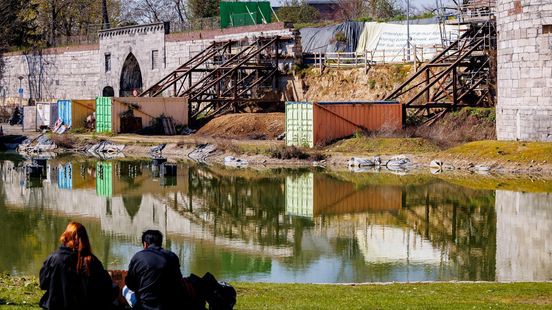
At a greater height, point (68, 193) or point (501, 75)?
point (501, 75)

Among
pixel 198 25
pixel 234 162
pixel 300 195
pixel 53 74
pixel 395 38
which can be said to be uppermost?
pixel 198 25

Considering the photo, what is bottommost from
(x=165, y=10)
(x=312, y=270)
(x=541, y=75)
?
(x=312, y=270)

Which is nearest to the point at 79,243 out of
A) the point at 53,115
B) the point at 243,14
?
the point at 53,115

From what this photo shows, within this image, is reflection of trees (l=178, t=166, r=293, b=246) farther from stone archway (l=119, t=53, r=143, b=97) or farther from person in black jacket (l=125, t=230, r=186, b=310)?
stone archway (l=119, t=53, r=143, b=97)

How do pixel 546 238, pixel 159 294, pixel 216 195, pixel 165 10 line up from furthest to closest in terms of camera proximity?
pixel 165 10
pixel 216 195
pixel 546 238
pixel 159 294

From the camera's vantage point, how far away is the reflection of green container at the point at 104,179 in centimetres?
3434

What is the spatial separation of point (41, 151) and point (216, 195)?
804 inches

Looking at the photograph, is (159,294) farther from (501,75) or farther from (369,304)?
(501,75)

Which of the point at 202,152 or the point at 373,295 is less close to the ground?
the point at 202,152

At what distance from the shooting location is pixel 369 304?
46.7ft

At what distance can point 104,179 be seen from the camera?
38.3 metres

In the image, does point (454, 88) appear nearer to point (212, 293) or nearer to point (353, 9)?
point (212, 293)

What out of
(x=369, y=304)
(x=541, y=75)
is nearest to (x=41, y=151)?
(x=541, y=75)

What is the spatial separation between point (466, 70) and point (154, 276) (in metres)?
38.5
